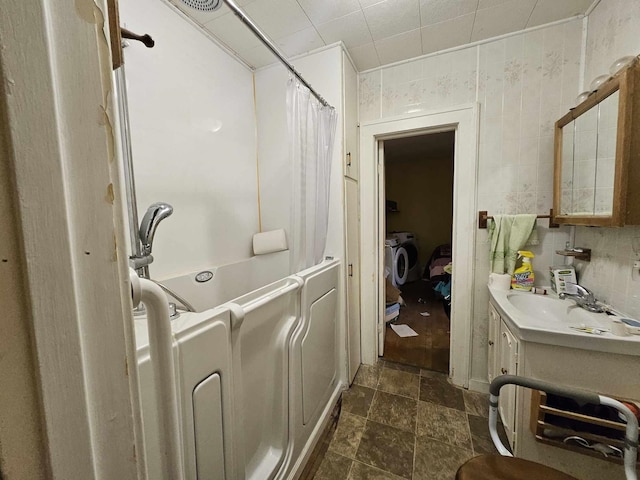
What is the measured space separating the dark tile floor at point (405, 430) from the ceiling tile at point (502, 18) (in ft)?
7.67

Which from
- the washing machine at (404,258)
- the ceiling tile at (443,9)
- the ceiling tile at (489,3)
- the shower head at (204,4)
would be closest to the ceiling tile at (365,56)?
the ceiling tile at (443,9)

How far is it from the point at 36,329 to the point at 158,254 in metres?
1.27

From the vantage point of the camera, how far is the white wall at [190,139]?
125cm

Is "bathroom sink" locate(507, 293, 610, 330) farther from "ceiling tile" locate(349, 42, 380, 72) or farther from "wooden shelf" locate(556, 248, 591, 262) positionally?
"ceiling tile" locate(349, 42, 380, 72)

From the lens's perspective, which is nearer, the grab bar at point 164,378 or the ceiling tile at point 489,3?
the grab bar at point 164,378

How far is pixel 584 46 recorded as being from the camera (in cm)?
139

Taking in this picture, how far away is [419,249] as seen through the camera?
479 centimetres

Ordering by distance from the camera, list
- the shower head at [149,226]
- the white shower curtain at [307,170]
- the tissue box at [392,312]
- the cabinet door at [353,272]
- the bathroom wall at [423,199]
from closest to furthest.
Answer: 1. the shower head at [149,226]
2. the white shower curtain at [307,170]
3. the cabinet door at [353,272]
4. the tissue box at [392,312]
5. the bathroom wall at [423,199]

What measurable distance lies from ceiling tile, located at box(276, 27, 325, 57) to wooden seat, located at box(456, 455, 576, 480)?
2182 millimetres

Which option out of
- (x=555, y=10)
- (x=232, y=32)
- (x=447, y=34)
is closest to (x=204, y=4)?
(x=232, y=32)

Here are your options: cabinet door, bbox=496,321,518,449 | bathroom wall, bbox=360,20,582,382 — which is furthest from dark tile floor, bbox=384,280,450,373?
cabinet door, bbox=496,321,518,449

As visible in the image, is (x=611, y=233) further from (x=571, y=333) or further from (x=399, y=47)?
(x=399, y=47)

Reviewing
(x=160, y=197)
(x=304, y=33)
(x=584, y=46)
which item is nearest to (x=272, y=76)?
(x=304, y=33)

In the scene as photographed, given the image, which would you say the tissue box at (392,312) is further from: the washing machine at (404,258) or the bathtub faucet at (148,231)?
the bathtub faucet at (148,231)
